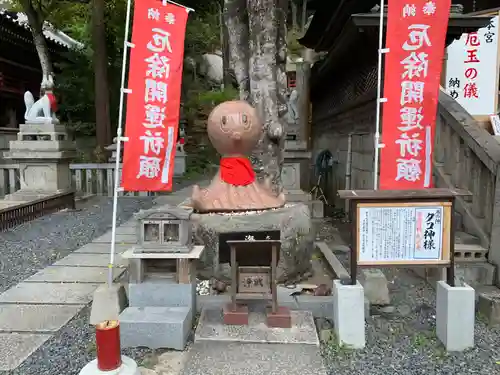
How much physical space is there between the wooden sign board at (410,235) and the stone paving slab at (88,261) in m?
3.54

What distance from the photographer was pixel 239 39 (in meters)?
6.96

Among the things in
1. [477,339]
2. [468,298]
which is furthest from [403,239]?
[477,339]

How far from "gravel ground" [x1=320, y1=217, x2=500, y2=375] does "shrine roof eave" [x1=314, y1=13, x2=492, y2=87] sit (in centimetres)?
393

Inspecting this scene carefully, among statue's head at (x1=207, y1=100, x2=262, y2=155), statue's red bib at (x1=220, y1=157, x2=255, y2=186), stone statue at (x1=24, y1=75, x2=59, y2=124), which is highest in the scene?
stone statue at (x1=24, y1=75, x2=59, y2=124)

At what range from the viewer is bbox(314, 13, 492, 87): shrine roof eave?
20.1 feet

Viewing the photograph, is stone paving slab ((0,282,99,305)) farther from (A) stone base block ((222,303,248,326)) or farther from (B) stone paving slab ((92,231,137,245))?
(B) stone paving slab ((92,231,137,245))

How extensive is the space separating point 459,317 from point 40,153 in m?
9.87

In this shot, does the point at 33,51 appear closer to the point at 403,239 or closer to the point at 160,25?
the point at 160,25

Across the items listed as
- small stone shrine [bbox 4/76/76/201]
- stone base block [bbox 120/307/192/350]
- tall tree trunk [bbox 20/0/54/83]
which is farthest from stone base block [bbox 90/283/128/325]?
tall tree trunk [bbox 20/0/54/83]

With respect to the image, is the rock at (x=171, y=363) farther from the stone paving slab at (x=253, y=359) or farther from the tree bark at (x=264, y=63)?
the tree bark at (x=264, y=63)

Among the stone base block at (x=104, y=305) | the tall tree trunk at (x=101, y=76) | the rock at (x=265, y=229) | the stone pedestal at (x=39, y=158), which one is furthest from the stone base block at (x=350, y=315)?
the tall tree trunk at (x=101, y=76)

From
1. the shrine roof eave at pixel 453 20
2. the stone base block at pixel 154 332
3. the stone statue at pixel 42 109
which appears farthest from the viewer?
the stone statue at pixel 42 109

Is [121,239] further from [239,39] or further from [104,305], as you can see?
[239,39]

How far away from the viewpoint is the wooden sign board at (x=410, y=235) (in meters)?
3.63
